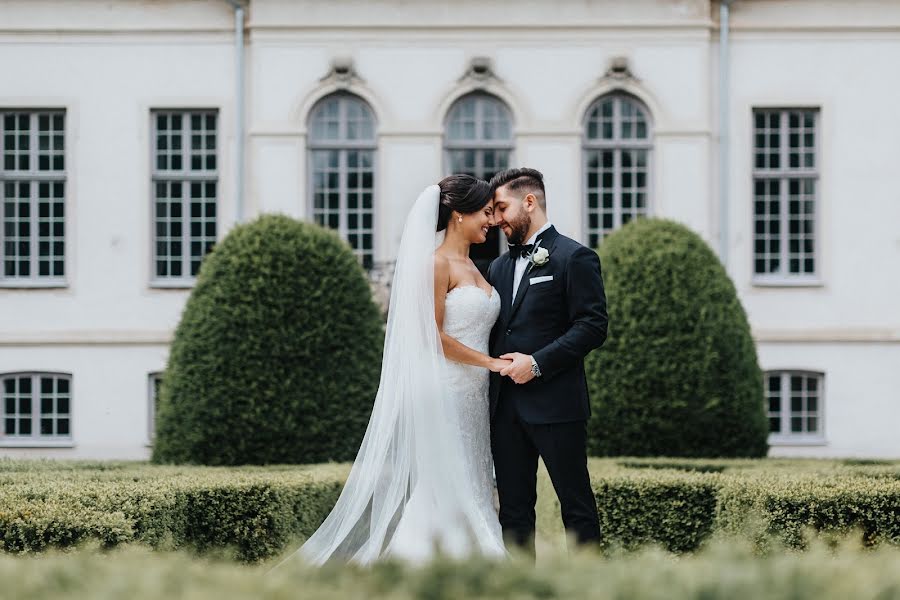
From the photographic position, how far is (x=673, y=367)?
40.4 ft

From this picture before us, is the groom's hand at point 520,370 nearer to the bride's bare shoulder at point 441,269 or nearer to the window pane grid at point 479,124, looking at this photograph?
the bride's bare shoulder at point 441,269

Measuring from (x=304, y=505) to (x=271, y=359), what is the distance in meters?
2.85

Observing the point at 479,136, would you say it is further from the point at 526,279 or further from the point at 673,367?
the point at 526,279

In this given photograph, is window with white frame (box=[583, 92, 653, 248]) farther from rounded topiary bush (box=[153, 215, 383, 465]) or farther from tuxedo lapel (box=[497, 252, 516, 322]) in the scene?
tuxedo lapel (box=[497, 252, 516, 322])

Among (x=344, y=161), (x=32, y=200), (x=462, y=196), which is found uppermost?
(x=344, y=161)

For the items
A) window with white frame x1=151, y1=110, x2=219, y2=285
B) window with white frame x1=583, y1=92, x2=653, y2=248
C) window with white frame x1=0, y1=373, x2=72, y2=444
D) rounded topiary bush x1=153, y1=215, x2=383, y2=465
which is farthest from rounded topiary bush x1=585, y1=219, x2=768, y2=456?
window with white frame x1=0, y1=373, x2=72, y2=444

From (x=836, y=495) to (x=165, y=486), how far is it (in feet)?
13.0

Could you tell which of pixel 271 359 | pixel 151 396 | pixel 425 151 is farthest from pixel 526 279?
pixel 151 396

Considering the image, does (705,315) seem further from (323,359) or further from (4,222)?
(4,222)

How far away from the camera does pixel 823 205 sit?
17.6 meters

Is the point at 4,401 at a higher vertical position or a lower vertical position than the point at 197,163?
lower

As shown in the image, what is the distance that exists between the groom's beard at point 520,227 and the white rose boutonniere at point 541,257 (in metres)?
0.23

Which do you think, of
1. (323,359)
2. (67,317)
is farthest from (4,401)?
(323,359)

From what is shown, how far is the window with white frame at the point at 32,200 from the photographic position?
17.7 metres
